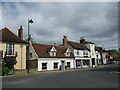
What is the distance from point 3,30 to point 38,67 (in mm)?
10450

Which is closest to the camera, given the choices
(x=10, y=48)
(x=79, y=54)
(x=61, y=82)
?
(x=61, y=82)

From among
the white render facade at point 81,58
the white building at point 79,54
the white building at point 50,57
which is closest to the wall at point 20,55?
the white building at point 50,57

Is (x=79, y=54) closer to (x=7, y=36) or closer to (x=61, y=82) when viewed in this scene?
(x=7, y=36)

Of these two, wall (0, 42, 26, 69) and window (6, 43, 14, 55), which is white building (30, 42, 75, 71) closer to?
wall (0, 42, 26, 69)

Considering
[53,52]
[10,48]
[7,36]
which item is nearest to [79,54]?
[53,52]

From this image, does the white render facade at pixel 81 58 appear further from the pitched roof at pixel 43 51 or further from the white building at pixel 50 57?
the pitched roof at pixel 43 51

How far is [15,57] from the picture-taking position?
2620 cm

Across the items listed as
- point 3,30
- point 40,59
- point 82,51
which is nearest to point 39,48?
point 40,59

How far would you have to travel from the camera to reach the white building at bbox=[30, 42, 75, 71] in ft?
99.7

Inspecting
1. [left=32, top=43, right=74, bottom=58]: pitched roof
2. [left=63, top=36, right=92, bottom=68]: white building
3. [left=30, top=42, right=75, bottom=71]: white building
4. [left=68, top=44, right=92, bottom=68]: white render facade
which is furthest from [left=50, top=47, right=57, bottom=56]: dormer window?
[left=68, top=44, right=92, bottom=68]: white render facade

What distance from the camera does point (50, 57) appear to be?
32.1 metres

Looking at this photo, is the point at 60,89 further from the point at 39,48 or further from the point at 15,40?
the point at 39,48

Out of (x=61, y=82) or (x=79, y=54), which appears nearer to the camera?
(x=61, y=82)

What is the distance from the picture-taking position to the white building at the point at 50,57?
99.7 ft
